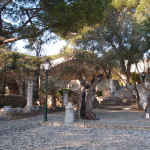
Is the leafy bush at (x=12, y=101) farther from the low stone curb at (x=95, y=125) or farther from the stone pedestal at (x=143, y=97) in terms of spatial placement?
the stone pedestal at (x=143, y=97)

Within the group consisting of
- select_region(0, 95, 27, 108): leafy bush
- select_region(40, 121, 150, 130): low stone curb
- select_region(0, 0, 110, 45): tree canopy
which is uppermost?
select_region(0, 0, 110, 45): tree canopy

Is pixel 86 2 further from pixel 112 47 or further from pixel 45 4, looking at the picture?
pixel 112 47

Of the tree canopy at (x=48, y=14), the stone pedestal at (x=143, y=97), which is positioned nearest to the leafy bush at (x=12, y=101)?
the tree canopy at (x=48, y=14)

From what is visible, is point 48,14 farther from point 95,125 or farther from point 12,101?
point 12,101

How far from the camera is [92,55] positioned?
1262 centimetres

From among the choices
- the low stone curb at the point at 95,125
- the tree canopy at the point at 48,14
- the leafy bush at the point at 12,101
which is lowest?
the low stone curb at the point at 95,125

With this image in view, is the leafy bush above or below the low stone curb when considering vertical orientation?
above

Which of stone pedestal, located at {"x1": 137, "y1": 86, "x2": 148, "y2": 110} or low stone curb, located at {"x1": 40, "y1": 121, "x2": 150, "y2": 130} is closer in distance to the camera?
low stone curb, located at {"x1": 40, "y1": 121, "x2": 150, "y2": 130}

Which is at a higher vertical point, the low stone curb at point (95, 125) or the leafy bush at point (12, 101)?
the leafy bush at point (12, 101)

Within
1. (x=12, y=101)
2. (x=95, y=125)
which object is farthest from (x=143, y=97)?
(x=12, y=101)

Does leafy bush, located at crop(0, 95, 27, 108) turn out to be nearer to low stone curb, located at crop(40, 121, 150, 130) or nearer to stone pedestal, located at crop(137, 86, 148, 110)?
low stone curb, located at crop(40, 121, 150, 130)

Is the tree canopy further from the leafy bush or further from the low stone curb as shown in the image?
the leafy bush

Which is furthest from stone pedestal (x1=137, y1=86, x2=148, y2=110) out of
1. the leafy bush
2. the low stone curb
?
the leafy bush

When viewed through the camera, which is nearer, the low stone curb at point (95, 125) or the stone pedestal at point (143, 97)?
the low stone curb at point (95, 125)
